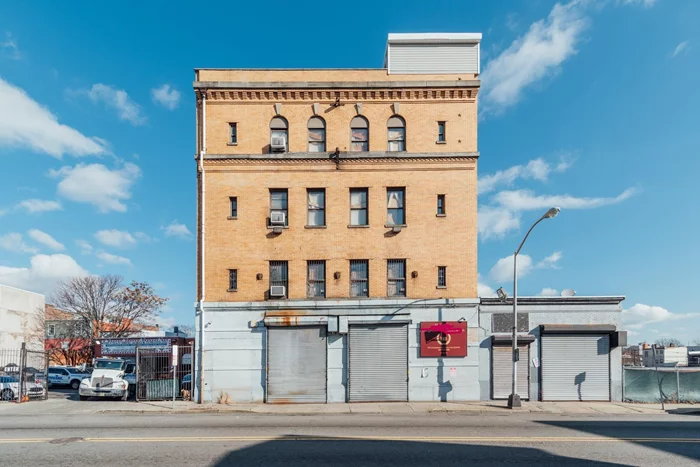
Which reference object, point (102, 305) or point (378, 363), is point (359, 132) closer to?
point (378, 363)

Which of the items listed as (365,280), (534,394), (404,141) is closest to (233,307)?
(365,280)

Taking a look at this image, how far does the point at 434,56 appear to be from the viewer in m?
21.9

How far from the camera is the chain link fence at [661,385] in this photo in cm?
2106

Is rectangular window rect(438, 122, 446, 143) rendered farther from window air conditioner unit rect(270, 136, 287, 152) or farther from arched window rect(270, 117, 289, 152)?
window air conditioner unit rect(270, 136, 287, 152)

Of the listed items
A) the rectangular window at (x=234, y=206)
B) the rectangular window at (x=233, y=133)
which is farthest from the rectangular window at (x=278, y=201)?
the rectangular window at (x=233, y=133)

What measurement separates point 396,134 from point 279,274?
8.60 m

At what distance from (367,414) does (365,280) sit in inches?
236

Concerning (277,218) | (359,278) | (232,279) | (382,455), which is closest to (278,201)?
(277,218)

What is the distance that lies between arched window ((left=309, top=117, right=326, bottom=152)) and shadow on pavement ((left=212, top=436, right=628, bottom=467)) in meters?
13.6

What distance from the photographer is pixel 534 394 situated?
67.3 feet

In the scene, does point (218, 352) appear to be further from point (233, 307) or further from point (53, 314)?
point (53, 314)

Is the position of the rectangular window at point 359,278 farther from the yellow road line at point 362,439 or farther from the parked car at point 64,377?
the parked car at point 64,377

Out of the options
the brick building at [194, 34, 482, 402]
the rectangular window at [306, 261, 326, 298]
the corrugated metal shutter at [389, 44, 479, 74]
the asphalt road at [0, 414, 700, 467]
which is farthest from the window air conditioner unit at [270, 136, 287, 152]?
the asphalt road at [0, 414, 700, 467]

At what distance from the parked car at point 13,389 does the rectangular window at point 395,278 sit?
18.2 metres
